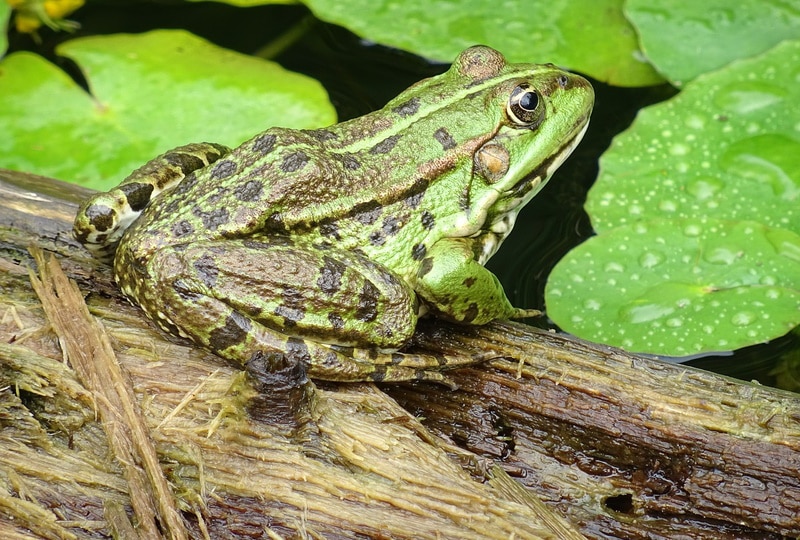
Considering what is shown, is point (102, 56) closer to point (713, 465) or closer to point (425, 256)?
point (425, 256)

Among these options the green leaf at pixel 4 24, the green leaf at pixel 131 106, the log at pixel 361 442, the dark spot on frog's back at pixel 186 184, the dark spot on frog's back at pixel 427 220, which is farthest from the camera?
the green leaf at pixel 4 24

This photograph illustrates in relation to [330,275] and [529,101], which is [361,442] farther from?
[529,101]

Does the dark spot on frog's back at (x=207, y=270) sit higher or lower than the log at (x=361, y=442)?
higher

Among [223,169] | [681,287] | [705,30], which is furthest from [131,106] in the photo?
[705,30]

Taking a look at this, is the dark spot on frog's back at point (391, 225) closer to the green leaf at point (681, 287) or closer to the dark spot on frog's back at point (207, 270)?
the dark spot on frog's back at point (207, 270)

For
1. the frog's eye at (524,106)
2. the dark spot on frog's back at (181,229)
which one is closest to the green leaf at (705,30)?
the frog's eye at (524,106)

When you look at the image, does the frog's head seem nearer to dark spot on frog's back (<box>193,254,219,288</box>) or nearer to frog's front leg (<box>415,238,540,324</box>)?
frog's front leg (<box>415,238,540,324</box>)

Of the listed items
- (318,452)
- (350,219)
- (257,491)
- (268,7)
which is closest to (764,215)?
(350,219)
